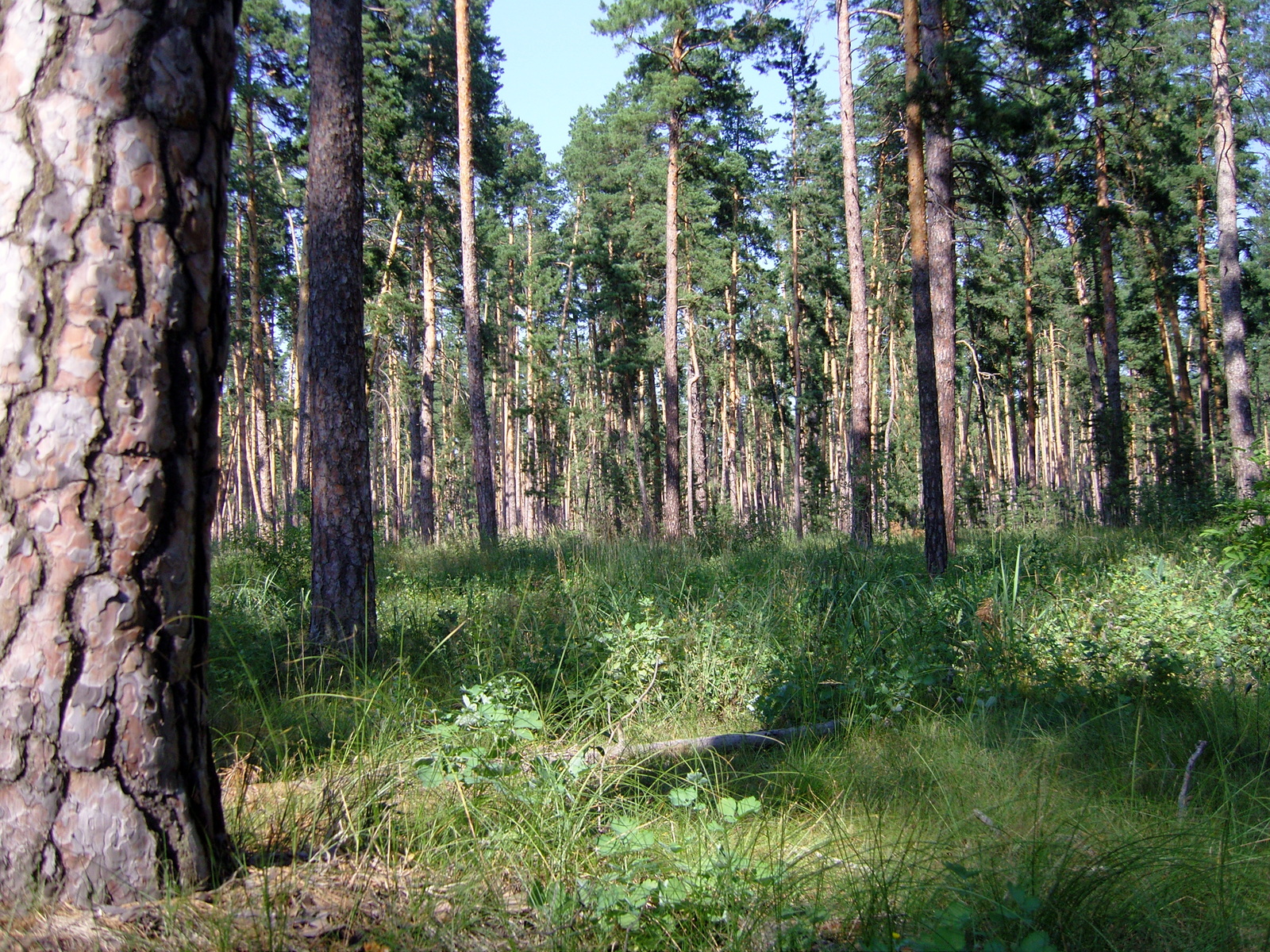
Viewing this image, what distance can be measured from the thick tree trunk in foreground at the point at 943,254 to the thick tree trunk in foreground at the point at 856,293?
2.19m

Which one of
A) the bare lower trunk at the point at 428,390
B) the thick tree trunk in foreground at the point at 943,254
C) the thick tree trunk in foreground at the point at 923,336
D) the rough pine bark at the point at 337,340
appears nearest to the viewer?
the rough pine bark at the point at 337,340

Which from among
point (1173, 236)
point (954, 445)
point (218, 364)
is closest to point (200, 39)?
point (218, 364)

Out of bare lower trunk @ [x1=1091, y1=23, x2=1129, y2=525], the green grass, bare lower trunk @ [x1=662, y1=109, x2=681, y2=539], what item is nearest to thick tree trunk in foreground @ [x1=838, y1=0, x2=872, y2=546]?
→ bare lower trunk @ [x1=662, y1=109, x2=681, y2=539]

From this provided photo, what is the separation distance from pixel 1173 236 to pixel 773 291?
12.9m

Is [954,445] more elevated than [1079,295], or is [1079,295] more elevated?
[1079,295]

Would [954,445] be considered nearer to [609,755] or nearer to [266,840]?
[609,755]

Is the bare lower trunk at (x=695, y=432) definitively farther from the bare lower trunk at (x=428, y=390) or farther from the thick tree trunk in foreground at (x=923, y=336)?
the thick tree trunk in foreground at (x=923, y=336)

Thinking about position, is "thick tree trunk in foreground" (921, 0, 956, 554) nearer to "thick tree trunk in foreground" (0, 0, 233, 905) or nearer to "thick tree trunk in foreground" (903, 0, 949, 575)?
"thick tree trunk in foreground" (903, 0, 949, 575)

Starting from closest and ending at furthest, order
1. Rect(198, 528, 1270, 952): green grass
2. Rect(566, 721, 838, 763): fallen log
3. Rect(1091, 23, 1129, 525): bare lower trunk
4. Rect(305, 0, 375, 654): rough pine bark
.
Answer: Rect(198, 528, 1270, 952): green grass < Rect(566, 721, 838, 763): fallen log < Rect(305, 0, 375, 654): rough pine bark < Rect(1091, 23, 1129, 525): bare lower trunk

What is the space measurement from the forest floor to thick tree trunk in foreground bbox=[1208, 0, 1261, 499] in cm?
844

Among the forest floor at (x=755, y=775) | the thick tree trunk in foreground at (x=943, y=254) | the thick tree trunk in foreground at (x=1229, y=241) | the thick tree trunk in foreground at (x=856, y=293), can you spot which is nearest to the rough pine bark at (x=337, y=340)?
the forest floor at (x=755, y=775)

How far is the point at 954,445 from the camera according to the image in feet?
39.6

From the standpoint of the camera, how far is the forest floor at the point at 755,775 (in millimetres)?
1847

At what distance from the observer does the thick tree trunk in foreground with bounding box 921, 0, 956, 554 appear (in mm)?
9461
